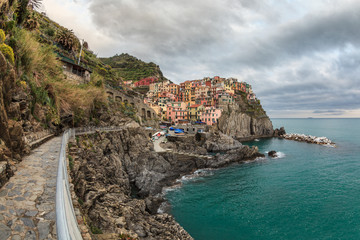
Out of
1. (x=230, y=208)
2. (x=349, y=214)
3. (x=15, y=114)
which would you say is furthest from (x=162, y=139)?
(x=15, y=114)

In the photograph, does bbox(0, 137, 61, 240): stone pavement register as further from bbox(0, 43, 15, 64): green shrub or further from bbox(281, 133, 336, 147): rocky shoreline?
bbox(281, 133, 336, 147): rocky shoreline

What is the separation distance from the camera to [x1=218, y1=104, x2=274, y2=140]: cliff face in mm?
80250

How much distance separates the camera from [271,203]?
2547cm

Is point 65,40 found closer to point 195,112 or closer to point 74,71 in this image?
point 74,71

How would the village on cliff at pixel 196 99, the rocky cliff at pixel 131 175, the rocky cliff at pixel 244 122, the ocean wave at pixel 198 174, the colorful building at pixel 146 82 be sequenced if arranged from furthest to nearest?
1. the colorful building at pixel 146 82
2. the village on cliff at pixel 196 99
3. the rocky cliff at pixel 244 122
4. the ocean wave at pixel 198 174
5. the rocky cliff at pixel 131 175

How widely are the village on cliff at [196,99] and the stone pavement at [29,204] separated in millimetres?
72065

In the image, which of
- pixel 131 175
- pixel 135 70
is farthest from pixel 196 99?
pixel 135 70

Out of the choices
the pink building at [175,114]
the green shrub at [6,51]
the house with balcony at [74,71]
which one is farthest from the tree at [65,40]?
the pink building at [175,114]

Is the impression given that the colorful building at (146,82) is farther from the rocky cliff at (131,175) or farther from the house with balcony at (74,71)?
the house with balcony at (74,71)

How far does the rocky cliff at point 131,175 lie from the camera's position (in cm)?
1199

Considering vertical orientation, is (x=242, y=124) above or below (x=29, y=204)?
above

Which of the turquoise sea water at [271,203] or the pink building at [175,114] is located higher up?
the pink building at [175,114]

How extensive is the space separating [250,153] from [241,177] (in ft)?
49.7

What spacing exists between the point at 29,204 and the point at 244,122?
8909 cm
